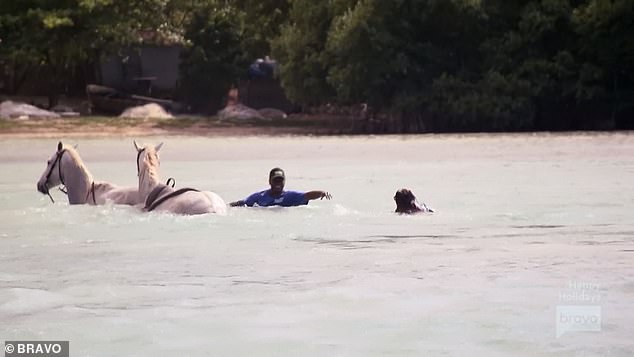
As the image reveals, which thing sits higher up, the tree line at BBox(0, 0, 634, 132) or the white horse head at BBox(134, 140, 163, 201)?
the tree line at BBox(0, 0, 634, 132)

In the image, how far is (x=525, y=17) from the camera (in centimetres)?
3591

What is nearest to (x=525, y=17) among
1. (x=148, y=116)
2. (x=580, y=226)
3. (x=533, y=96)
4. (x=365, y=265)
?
(x=533, y=96)

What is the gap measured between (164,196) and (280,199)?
3.90 feet

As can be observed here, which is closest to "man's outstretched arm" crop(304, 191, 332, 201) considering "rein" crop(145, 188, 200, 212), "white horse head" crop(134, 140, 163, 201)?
"rein" crop(145, 188, 200, 212)

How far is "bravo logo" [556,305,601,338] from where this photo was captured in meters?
8.12

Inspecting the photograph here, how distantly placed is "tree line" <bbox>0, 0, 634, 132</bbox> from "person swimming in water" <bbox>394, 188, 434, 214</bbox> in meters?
20.9

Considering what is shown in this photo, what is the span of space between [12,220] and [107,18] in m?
25.5

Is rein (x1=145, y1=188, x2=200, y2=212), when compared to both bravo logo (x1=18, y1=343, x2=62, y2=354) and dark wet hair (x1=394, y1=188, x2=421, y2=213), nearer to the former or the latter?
dark wet hair (x1=394, y1=188, x2=421, y2=213)

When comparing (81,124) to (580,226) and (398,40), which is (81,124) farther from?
(580,226)

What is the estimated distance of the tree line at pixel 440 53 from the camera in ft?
117

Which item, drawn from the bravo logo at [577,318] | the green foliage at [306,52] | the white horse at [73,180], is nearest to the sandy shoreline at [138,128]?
the green foliage at [306,52]

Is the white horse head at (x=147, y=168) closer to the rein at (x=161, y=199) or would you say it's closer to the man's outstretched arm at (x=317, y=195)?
the rein at (x=161, y=199)

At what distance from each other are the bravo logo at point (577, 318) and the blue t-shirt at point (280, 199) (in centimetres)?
595

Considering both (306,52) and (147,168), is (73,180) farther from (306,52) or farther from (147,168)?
(306,52)
